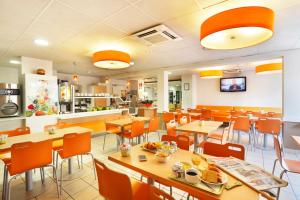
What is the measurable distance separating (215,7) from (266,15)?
682 millimetres

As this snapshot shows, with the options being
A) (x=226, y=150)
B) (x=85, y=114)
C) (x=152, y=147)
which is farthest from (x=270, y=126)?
(x=85, y=114)

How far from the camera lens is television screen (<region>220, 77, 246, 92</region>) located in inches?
281

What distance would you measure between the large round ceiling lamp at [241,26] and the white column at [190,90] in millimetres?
6191

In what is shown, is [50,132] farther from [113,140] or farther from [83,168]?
[113,140]

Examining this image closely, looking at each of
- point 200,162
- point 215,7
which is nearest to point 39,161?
point 200,162

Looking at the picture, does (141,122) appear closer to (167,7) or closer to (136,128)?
(136,128)

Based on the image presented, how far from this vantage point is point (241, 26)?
1.57m

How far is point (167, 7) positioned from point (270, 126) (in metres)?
3.69

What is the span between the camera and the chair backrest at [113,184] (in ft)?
3.55

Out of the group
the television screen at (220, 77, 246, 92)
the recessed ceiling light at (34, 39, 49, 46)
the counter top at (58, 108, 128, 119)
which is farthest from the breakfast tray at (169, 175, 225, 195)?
the television screen at (220, 77, 246, 92)

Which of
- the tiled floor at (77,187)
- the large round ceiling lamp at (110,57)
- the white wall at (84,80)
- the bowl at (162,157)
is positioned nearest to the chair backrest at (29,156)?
the tiled floor at (77,187)

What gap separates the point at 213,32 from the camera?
172cm

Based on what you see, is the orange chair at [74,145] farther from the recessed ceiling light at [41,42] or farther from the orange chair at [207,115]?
the orange chair at [207,115]

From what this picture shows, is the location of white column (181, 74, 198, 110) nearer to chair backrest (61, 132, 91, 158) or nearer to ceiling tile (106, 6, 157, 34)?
ceiling tile (106, 6, 157, 34)
